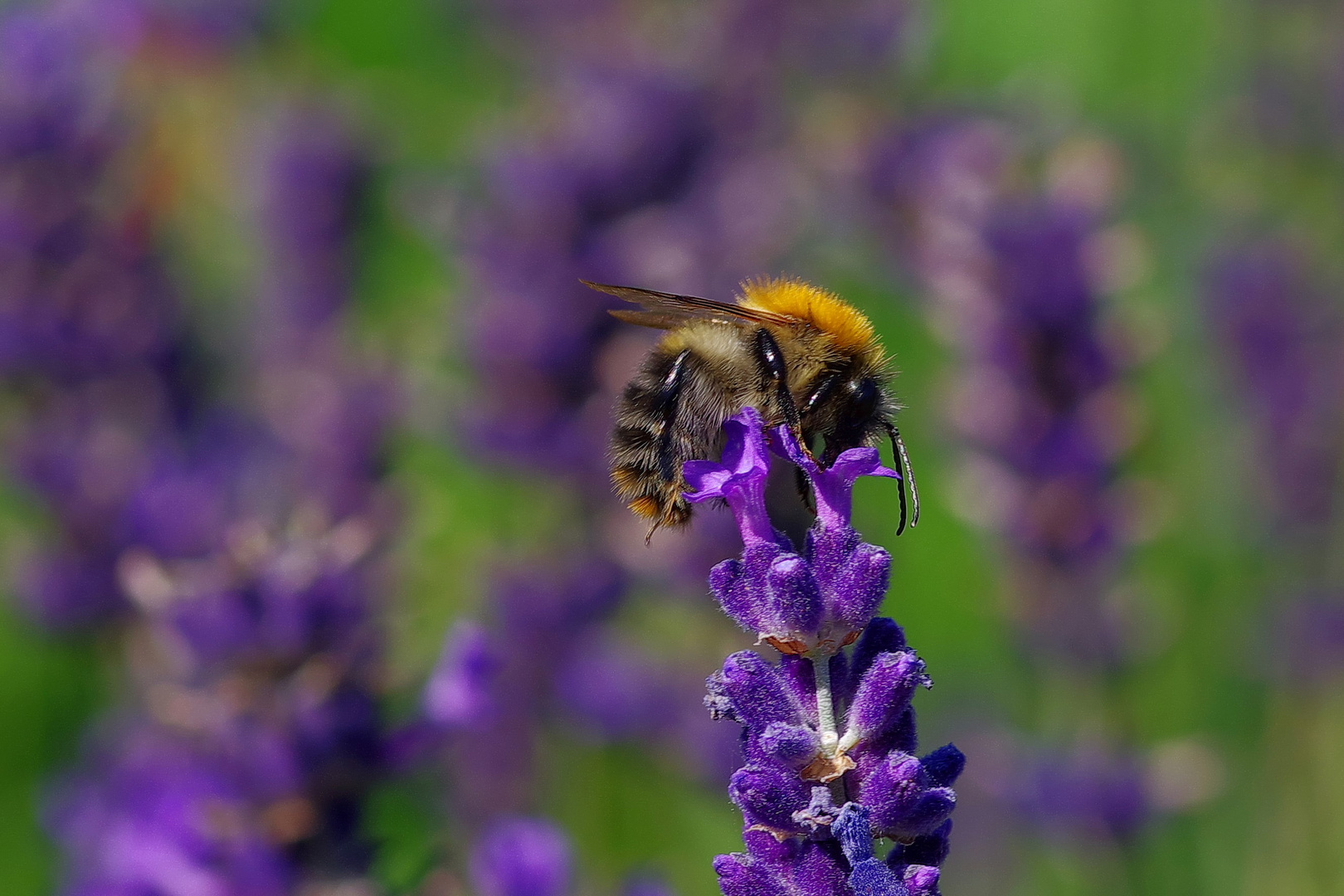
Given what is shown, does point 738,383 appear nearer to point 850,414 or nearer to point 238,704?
point 850,414

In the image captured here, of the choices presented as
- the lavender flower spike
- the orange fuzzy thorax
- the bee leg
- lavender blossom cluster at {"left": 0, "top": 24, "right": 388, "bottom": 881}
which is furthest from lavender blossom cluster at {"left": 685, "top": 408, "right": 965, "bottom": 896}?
lavender blossom cluster at {"left": 0, "top": 24, "right": 388, "bottom": 881}

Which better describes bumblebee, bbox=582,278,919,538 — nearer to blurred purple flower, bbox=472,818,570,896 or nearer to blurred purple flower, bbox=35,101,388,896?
blurred purple flower, bbox=472,818,570,896

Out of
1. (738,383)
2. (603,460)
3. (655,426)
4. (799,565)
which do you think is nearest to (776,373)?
(738,383)

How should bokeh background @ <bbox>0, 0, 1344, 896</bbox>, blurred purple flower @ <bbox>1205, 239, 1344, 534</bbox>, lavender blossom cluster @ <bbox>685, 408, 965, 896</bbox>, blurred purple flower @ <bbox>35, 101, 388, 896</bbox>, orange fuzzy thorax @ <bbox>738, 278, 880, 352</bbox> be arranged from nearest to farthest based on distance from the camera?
lavender blossom cluster @ <bbox>685, 408, 965, 896</bbox>, orange fuzzy thorax @ <bbox>738, 278, 880, 352</bbox>, blurred purple flower @ <bbox>35, 101, 388, 896</bbox>, bokeh background @ <bbox>0, 0, 1344, 896</bbox>, blurred purple flower @ <bbox>1205, 239, 1344, 534</bbox>

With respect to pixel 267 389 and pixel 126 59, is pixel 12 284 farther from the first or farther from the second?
pixel 126 59

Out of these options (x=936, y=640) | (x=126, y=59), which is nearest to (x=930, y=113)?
(x=936, y=640)

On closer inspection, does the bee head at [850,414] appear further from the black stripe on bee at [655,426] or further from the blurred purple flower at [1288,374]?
the blurred purple flower at [1288,374]
